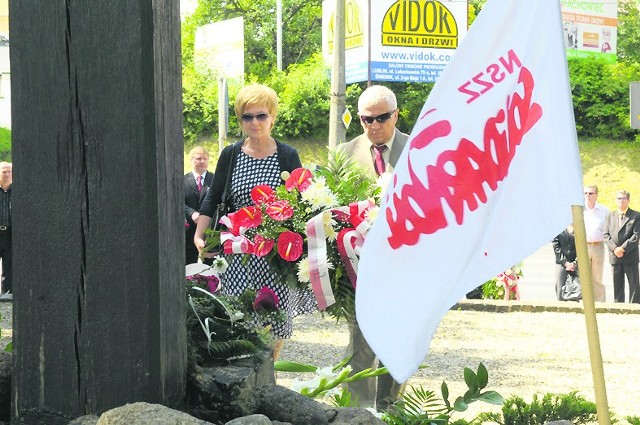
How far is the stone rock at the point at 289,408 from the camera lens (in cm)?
328

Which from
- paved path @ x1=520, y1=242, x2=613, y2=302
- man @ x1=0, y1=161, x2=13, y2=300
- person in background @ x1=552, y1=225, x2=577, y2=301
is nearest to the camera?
man @ x1=0, y1=161, x2=13, y2=300

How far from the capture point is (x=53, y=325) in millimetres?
3309

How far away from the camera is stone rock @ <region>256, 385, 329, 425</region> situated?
3.28m

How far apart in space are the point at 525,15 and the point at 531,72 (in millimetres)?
161

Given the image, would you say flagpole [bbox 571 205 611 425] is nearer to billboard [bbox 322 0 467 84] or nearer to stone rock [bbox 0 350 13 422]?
stone rock [bbox 0 350 13 422]

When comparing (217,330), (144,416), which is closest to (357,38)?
(217,330)

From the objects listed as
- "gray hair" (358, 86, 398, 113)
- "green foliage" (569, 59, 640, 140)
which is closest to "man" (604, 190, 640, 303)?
"gray hair" (358, 86, 398, 113)

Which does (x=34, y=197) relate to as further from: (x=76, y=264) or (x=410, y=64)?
(x=410, y=64)

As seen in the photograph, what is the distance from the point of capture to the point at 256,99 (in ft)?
19.6

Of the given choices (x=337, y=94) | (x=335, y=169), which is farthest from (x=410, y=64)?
(x=335, y=169)

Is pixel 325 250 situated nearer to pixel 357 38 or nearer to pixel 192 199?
pixel 192 199

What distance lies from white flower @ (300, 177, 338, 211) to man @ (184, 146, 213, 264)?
5.86 m

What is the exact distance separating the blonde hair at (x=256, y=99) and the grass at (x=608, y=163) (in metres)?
31.0

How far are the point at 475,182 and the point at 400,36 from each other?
24.9 meters
